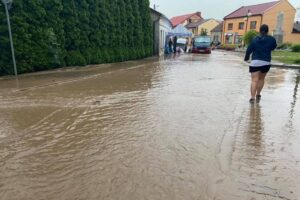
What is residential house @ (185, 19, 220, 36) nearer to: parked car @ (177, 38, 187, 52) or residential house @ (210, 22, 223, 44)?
residential house @ (210, 22, 223, 44)

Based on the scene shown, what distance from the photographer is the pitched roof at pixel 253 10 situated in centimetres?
5144

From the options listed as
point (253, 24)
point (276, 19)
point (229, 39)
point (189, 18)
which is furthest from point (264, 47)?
point (189, 18)

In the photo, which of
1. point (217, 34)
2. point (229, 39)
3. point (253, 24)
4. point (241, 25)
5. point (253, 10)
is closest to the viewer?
point (253, 24)

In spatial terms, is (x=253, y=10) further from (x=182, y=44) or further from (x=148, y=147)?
(x=148, y=147)

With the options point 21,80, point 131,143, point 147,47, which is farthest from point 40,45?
point 147,47

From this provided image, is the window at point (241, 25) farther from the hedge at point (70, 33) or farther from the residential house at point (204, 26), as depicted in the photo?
the hedge at point (70, 33)

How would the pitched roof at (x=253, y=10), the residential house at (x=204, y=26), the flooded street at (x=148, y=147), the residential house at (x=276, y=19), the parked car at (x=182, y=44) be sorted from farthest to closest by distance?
the residential house at (x=204, y=26) < the pitched roof at (x=253, y=10) < the residential house at (x=276, y=19) < the parked car at (x=182, y=44) < the flooded street at (x=148, y=147)

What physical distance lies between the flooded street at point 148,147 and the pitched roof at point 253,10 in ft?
162

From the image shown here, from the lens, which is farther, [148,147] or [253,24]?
[253,24]

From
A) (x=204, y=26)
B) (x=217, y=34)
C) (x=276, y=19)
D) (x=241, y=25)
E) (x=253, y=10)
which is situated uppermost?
(x=253, y=10)

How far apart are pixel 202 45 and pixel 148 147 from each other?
3229cm

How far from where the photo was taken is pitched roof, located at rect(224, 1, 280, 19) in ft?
169

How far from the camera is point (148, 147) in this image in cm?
412

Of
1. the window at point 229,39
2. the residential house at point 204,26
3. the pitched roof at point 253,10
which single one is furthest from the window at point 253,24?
the residential house at point 204,26
